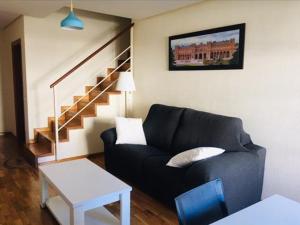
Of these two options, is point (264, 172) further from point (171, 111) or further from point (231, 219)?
point (231, 219)

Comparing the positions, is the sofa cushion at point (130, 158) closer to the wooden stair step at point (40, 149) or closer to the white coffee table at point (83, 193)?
the white coffee table at point (83, 193)

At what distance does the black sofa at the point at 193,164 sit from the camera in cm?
232

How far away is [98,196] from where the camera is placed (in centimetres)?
199

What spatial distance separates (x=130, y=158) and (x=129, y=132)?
1.54 ft

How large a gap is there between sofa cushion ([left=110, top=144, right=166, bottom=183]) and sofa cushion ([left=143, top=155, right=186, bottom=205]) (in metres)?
0.12

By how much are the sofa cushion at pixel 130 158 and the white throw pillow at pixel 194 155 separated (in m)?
0.47

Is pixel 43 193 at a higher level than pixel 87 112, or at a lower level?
lower

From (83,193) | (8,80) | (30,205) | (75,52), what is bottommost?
(30,205)

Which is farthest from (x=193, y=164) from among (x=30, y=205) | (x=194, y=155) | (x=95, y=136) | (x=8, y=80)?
(x=8, y=80)

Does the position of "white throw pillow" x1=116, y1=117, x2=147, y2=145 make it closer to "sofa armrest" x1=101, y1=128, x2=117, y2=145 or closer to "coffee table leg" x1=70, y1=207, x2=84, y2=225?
"sofa armrest" x1=101, y1=128, x2=117, y2=145

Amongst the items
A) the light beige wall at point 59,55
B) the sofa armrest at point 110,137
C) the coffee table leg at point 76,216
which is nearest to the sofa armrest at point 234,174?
the coffee table leg at point 76,216

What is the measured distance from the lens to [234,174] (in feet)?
7.64

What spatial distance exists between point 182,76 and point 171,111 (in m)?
0.55

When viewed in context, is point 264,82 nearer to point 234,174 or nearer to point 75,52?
point 234,174
